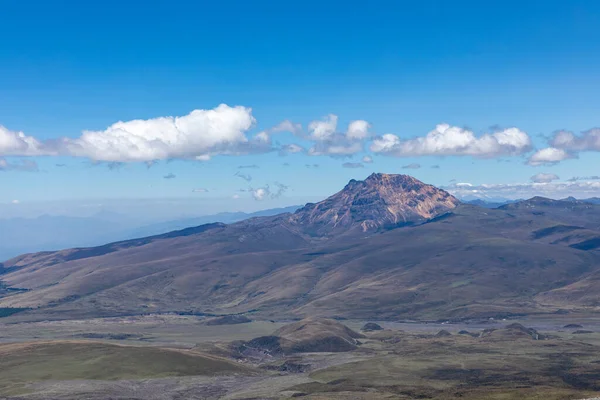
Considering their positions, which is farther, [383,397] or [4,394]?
[4,394]

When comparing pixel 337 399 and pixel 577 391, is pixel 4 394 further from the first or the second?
pixel 577 391

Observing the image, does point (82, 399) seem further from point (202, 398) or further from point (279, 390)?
point (279, 390)

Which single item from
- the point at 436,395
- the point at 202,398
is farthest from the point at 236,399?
the point at 436,395

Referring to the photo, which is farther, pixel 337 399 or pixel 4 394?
pixel 4 394

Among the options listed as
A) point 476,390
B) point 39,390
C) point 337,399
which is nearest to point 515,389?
point 476,390

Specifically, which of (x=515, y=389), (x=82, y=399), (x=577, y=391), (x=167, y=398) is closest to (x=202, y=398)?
(x=167, y=398)

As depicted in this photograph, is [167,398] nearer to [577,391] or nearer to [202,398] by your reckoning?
[202,398]

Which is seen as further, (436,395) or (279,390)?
(279,390)
